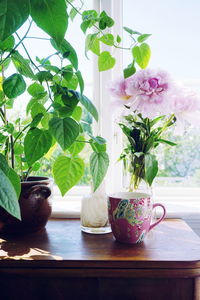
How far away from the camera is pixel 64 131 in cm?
69

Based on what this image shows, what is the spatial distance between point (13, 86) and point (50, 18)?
0.33 meters

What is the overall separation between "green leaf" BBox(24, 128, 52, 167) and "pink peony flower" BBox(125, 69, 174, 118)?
0.29m

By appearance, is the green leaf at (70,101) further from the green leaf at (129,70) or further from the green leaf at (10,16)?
the green leaf at (10,16)

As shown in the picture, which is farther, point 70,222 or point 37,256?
point 70,222

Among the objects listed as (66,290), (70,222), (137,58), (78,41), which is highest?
(78,41)

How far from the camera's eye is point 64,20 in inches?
19.1

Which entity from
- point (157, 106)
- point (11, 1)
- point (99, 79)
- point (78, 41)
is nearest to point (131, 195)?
point (157, 106)

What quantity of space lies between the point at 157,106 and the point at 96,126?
469mm

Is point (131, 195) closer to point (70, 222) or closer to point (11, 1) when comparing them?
point (70, 222)

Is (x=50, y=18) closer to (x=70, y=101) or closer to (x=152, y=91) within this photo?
(x=70, y=101)

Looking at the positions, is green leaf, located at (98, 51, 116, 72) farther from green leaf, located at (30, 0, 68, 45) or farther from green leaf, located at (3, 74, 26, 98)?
green leaf, located at (30, 0, 68, 45)

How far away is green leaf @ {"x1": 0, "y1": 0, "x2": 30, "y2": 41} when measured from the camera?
1.38 feet

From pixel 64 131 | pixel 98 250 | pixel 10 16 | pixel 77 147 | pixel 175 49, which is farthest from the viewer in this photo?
pixel 175 49

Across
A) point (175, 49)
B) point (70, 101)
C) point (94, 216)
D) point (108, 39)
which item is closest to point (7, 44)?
point (70, 101)
